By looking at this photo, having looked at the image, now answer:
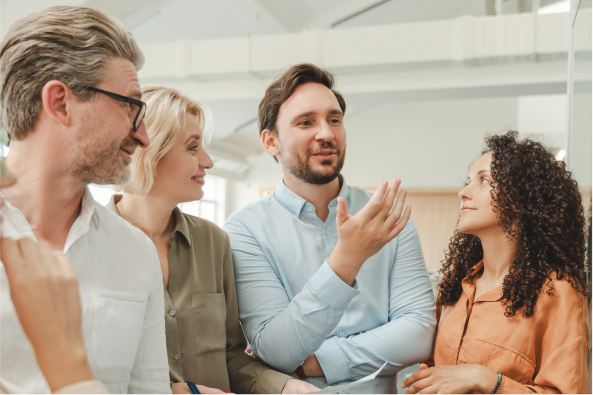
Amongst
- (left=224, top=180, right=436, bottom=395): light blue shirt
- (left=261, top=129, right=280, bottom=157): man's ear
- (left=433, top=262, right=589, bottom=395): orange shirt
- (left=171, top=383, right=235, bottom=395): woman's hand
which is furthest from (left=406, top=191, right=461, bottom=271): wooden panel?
(left=171, top=383, right=235, bottom=395): woman's hand

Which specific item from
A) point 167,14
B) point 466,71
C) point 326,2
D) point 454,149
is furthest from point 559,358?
point 454,149

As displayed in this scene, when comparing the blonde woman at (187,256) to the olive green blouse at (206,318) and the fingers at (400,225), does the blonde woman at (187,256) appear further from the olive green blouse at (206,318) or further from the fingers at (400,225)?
the fingers at (400,225)

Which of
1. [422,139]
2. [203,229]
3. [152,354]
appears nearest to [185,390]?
[152,354]

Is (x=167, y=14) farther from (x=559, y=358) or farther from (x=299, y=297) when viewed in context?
(x=559, y=358)

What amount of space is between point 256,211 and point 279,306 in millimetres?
401

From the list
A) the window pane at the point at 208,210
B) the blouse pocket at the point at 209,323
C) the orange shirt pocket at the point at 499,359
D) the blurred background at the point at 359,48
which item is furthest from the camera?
the window pane at the point at 208,210

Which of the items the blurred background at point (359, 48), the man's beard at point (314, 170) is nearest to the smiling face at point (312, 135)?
the man's beard at point (314, 170)

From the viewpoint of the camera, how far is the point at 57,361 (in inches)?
23.5

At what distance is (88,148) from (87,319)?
363 millimetres

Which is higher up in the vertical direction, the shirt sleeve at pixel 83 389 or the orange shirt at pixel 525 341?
the shirt sleeve at pixel 83 389

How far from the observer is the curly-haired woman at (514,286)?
1.36 m

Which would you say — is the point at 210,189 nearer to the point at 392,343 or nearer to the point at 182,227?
the point at 182,227

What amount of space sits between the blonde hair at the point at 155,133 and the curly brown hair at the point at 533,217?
1.06 m

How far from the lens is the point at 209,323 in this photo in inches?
60.3
